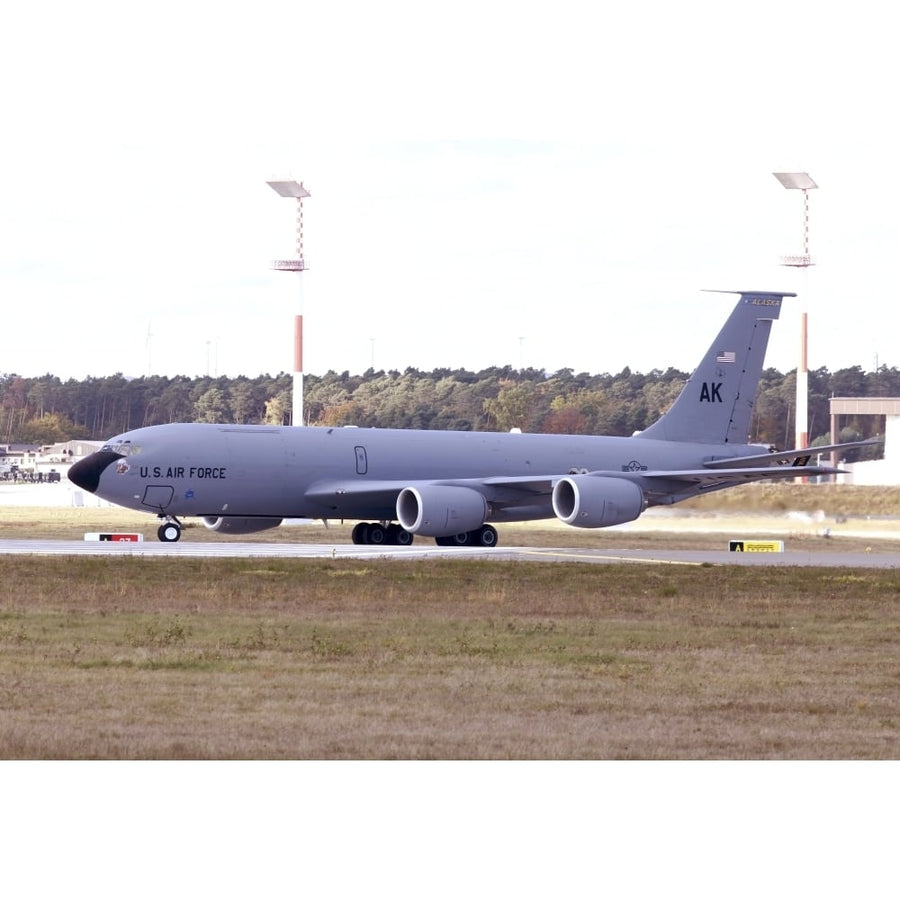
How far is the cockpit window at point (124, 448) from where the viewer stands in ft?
147

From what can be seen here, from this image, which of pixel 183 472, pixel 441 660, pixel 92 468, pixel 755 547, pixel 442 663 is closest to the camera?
pixel 442 663

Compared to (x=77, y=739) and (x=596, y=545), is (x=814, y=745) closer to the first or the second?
(x=77, y=739)

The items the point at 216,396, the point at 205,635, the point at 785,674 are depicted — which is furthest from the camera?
the point at 216,396

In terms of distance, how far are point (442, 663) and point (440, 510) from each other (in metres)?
24.5

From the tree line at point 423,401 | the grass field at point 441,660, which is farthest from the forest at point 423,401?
the grass field at point 441,660

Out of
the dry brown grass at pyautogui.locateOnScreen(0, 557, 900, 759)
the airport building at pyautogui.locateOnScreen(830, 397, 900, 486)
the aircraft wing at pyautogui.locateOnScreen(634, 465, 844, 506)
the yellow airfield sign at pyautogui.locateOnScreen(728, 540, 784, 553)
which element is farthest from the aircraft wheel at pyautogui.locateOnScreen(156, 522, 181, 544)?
the airport building at pyautogui.locateOnScreen(830, 397, 900, 486)

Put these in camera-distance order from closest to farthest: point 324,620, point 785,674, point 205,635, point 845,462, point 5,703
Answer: point 5,703 → point 785,674 → point 205,635 → point 324,620 → point 845,462

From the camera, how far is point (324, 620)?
26.3 metres

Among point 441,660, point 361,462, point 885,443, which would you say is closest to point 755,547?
point 361,462

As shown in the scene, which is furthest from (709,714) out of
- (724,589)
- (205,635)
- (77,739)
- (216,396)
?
(216,396)

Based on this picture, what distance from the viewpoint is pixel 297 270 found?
101062 mm

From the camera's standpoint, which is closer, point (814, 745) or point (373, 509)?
point (814, 745)

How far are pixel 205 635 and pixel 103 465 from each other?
71.0ft

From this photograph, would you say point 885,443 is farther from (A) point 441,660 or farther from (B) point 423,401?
(B) point 423,401
